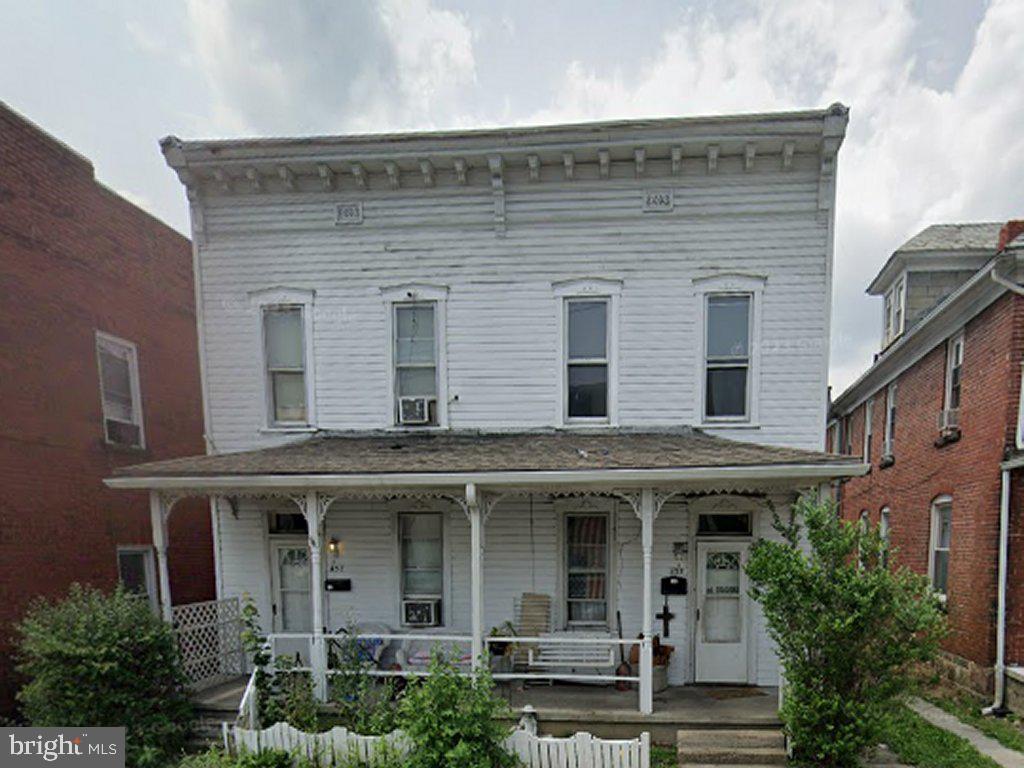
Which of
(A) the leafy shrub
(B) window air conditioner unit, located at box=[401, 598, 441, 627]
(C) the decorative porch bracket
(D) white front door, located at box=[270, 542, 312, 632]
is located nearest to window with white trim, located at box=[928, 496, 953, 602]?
(A) the leafy shrub

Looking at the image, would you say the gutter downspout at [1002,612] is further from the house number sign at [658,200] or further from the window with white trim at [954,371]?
the house number sign at [658,200]

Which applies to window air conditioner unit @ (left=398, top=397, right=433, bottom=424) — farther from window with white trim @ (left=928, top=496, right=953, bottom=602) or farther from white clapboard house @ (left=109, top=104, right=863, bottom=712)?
window with white trim @ (left=928, top=496, right=953, bottom=602)

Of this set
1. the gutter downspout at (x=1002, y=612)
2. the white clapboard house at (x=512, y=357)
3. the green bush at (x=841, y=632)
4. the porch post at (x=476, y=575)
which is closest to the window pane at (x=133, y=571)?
the white clapboard house at (x=512, y=357)

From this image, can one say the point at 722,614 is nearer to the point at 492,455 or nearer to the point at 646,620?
the point at 646,620

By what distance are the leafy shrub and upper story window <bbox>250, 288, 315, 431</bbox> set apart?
4549mm

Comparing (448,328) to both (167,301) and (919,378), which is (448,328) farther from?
(919,378)

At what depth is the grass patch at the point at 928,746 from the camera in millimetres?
5574

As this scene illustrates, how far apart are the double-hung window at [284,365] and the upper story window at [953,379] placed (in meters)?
11.5

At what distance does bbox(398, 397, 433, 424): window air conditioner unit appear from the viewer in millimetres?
7750

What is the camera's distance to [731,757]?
18.1ft

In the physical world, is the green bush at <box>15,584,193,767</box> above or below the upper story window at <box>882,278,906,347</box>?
below

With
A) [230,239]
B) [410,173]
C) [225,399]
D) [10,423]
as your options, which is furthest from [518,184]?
[10,423]

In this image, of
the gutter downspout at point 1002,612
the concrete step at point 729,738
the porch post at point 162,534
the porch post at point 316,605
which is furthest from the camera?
the gutter downspout at point 1002,612

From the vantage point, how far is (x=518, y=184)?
7.46 meters
